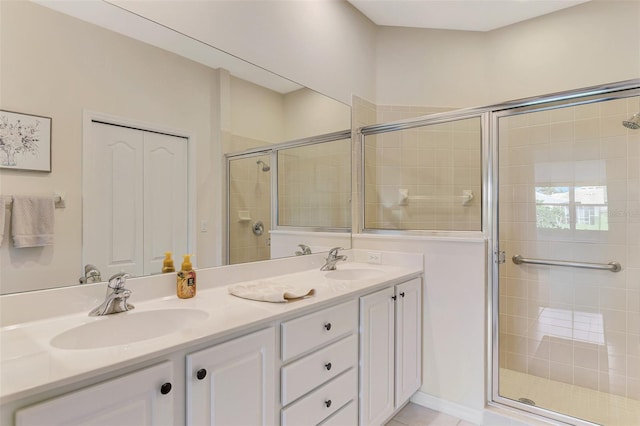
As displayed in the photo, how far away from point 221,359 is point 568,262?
2.44 meters

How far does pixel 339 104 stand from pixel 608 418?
2.49 metres

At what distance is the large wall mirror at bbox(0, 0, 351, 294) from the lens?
1136 mm

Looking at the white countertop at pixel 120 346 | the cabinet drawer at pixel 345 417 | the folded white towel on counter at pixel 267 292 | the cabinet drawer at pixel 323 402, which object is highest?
the folded white towel on counter at pixel 267 292

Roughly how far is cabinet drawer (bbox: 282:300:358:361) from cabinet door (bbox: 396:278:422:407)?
1.57 feet

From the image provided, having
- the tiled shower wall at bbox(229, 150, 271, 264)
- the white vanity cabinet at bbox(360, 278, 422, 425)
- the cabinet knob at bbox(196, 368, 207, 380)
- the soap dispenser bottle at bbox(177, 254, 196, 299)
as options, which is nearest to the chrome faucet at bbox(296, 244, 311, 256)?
the tiled shower wall at bbox(229, 150, 271, 264)

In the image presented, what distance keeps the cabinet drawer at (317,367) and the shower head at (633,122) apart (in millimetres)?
2151

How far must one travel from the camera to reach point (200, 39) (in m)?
1.65

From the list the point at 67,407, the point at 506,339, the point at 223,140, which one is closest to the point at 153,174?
the point at 223,140

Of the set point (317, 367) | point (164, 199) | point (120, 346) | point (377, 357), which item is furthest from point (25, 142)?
point (377, 357)

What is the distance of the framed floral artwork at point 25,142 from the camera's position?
109 centimetres

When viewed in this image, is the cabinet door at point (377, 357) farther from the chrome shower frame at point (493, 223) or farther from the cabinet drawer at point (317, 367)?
the chrome shower frame at point (493, 223)

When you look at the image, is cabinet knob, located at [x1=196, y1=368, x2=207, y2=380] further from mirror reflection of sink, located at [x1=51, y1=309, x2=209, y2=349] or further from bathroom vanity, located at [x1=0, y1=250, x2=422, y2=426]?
mirror reflection of sink, located at [x1=51, y1=309, x2=209, y2=349]

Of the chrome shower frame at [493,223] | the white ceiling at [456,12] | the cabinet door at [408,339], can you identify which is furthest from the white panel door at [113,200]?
the white ceiling at [456,12]

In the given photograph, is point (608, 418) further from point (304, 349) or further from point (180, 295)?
point (180, 295)
